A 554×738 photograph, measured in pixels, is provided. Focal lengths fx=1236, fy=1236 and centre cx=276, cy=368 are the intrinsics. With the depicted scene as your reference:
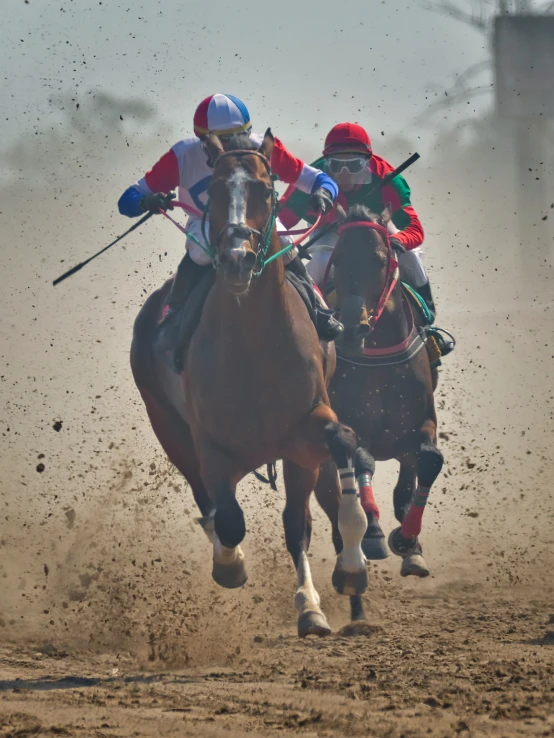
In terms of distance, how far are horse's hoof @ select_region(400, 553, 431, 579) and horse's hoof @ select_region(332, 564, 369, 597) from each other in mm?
1594

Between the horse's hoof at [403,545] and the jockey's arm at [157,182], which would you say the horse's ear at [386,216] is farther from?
the horse's hoof at [403,545]

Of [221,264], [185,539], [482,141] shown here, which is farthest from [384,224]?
[482,141]

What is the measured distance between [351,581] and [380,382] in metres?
2.04

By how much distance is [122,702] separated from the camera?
5926 mm

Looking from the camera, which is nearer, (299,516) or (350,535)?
(350,535)

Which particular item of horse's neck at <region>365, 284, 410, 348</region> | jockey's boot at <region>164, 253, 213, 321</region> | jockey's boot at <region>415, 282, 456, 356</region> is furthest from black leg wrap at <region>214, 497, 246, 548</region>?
jockey's boot at <region>415, 282, 456, 356</region>

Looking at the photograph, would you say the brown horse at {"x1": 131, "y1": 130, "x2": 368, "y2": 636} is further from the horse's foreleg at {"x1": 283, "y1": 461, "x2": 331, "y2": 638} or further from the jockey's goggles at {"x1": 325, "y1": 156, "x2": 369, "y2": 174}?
the jockey's goggles at {"x1": 325, "y1": 156, "x2": 369, "y2": 174}

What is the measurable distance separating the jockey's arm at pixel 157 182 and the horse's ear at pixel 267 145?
0.98m

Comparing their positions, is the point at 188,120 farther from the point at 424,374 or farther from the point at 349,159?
the point at 424,374

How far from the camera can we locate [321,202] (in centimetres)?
703

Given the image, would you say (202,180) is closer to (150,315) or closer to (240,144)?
(240,144)

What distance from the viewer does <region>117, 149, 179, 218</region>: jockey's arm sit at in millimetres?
7383

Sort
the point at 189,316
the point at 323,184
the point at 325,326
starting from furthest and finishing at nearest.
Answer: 1. the point at 325,326
2. the point at 323,184
3. the point at 189,316

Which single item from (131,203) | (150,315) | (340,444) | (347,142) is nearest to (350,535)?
(340,444)
